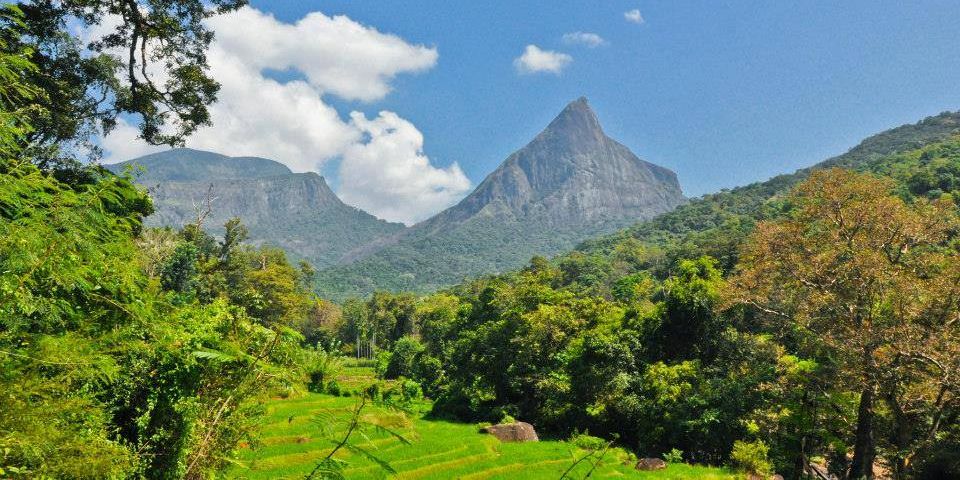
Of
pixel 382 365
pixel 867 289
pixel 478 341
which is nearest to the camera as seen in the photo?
pixel 867 289

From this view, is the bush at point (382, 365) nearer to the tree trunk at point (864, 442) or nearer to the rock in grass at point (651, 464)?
the rock in grass at point (651, 464)

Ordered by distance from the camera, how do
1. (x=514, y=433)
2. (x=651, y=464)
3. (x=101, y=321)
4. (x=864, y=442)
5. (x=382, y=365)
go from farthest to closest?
(x=382, y=365), (x=514, y=433), (x=651, y=464), (x=864, y=442), (x=101, y=321)

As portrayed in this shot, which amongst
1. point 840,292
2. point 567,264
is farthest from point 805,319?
point 567,264

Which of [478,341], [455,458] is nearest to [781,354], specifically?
[455,458]

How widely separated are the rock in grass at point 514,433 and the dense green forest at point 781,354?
6.84 ft

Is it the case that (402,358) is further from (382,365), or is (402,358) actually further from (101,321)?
(101,321)

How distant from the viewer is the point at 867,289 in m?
15.5

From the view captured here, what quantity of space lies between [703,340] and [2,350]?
88.3 ft

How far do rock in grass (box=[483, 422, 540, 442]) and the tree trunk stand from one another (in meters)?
14.2

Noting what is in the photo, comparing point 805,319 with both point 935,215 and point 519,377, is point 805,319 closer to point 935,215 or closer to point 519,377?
point 935,215

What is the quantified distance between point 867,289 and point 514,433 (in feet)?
56.8

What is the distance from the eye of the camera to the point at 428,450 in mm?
23250

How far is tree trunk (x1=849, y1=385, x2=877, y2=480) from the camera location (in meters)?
15.6

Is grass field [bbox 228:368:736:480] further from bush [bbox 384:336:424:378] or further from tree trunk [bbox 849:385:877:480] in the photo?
bush [bbox 384:336:424:378]
